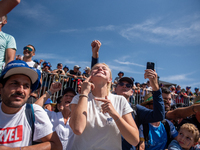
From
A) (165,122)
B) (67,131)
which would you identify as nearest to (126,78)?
(165,122)

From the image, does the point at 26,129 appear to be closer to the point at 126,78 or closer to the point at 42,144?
the point at 42,144

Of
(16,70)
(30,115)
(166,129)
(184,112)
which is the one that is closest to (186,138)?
(166,129)

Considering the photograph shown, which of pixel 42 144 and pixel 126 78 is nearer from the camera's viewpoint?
pixel 42 144

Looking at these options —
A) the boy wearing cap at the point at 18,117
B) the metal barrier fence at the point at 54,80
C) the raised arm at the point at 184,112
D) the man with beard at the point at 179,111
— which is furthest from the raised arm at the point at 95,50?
the metal barrier fence at the point at 54,80

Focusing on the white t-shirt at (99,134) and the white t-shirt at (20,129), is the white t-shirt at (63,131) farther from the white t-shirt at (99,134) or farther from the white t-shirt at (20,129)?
the white t-shirt at (20,129)

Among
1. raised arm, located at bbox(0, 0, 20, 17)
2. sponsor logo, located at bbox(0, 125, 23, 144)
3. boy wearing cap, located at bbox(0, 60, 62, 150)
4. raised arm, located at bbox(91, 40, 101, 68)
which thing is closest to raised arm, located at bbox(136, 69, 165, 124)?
raised arm, located at bbox(91, 40, 101, 68)

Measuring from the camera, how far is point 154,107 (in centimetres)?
260

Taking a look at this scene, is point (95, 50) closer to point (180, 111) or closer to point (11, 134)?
point (11, 134)

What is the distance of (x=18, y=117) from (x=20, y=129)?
0.47 ft

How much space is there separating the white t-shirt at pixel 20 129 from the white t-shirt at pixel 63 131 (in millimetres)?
653

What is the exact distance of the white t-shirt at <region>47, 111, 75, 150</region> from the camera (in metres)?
2.37

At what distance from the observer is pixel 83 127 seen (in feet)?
5.95

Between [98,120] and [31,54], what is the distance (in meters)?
4.40

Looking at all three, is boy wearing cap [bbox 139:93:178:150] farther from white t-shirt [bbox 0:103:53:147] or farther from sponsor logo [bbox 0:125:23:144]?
sponsor logo [bbox 0:125:23:144]
